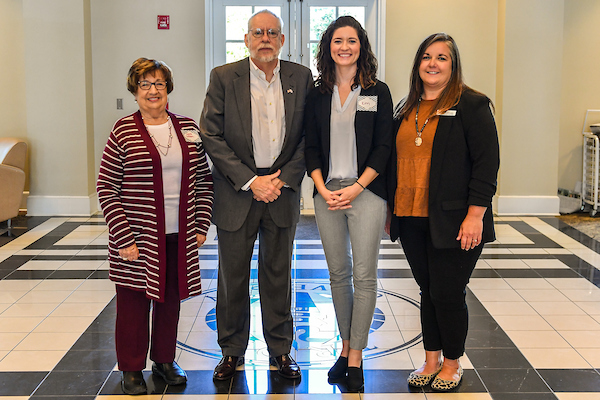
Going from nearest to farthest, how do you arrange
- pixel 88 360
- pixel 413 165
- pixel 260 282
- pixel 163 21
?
1. pixel 413 165
2. pixel 260 282
3. pixel 88 360
4. pixel 163 21

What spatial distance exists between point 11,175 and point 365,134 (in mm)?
4636

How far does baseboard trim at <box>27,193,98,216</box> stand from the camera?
693 centimetres

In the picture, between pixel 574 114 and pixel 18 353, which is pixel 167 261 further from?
pixel 574 114

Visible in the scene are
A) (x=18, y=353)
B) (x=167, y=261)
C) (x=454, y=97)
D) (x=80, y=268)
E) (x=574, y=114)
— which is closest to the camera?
(x=454, y=97)

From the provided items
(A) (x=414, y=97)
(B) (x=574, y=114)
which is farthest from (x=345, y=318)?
(B) (x=574, y=114)

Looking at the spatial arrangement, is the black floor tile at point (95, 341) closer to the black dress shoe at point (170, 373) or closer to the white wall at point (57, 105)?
the black dress shoe at point (170, 373)

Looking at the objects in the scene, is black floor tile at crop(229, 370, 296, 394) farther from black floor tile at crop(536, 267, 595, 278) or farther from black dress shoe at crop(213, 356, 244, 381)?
black floor tile at crop(536, 267, 595, 278)

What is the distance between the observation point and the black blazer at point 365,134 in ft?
8.76

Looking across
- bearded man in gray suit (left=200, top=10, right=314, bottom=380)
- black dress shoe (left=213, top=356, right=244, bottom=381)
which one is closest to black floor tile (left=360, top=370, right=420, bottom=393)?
bearded man in gray suit (left=200, top=10, right=314, bottom=380)

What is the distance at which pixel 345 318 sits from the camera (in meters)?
2.89

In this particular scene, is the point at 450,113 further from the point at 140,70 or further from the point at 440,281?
the point at 140,70

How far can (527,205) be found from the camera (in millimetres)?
7031

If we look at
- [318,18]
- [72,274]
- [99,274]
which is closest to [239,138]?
[99,274]

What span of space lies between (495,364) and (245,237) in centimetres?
137
